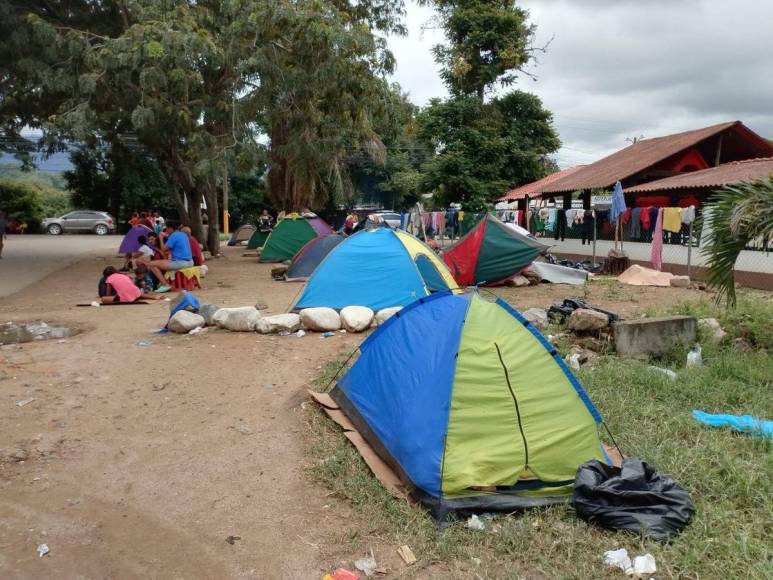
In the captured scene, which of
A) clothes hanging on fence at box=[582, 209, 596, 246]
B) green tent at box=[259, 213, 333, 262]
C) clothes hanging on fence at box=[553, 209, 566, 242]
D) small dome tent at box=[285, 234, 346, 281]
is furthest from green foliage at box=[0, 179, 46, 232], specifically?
clothes hanging on fence at box=[582, 209, 596, 246]

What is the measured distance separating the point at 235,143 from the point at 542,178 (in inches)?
611

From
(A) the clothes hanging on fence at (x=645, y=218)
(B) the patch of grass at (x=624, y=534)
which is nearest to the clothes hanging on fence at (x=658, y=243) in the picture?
(A) the clothes hanging on fence at (x=645, y=218)

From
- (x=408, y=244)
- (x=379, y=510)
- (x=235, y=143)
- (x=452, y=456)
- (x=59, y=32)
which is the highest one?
(x=59, y=32)

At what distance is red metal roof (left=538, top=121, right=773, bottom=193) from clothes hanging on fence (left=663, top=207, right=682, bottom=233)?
14.1 ft

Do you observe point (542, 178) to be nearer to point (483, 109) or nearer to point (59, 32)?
point (483, 109)

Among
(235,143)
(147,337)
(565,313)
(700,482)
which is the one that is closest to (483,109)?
(235,143)

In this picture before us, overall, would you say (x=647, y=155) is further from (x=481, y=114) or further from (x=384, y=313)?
(x=384, y=313)

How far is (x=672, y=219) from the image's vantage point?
1302 cm

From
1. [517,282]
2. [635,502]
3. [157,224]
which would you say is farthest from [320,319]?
[157,224]

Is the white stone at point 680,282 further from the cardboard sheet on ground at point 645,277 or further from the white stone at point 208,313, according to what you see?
the white stone at point 208,313

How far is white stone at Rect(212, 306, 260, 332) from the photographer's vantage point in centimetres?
757

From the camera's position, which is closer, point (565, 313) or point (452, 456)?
point (452, 456)

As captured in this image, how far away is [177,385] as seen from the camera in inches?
221

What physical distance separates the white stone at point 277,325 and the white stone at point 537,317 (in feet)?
9.72
